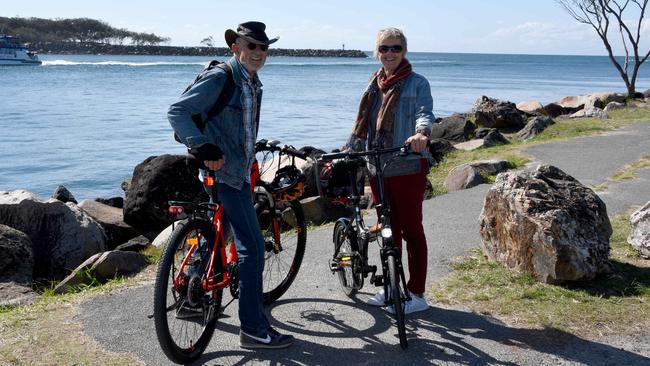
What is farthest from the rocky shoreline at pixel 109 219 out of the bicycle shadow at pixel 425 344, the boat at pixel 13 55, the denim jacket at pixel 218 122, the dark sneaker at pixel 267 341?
the boat at pixel 13 55

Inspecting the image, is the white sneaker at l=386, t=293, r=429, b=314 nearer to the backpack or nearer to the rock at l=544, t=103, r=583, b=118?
the backpack

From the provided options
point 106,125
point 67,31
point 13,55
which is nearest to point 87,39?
point 67,31

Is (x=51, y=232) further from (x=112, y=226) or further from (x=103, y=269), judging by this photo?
(x=112, y=226)

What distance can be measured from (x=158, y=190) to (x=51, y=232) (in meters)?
2.77

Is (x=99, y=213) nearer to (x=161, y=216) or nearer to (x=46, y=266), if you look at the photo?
(x=161, y=216)

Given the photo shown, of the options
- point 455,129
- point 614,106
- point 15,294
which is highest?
point 614,106

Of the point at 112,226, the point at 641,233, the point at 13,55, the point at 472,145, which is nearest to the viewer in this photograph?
the point at 641,233

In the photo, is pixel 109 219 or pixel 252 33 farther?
pixel 109 219

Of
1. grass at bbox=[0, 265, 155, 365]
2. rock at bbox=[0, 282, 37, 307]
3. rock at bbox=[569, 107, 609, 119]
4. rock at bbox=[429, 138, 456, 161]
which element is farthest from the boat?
grass at bbox=[0, 265, 155, 365]

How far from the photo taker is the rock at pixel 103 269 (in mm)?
6441

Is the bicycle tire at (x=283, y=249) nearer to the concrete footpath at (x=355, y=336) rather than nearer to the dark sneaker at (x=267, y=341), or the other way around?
the concrete footpath at (x=355, y=336)

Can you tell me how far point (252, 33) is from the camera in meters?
4.18

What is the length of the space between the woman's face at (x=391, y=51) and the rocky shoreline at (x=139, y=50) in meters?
135

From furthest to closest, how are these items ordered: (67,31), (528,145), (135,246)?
(67,31) < (528,145) < (135,246)
